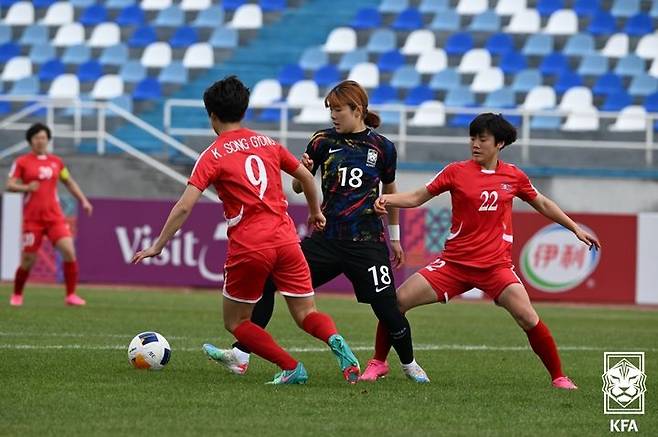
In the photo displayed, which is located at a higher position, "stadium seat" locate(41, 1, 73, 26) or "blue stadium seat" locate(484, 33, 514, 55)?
"stadium seat" locate(41, 1, 73, 26)

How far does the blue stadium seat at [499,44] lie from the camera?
26.5 meters

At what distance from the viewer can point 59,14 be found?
94.2 ft

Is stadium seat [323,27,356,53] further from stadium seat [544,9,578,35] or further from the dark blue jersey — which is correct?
the dark blue jersey

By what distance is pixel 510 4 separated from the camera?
89.4ft

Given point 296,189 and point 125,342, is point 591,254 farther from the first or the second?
point 296,189

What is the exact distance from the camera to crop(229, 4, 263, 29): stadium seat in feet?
91.1

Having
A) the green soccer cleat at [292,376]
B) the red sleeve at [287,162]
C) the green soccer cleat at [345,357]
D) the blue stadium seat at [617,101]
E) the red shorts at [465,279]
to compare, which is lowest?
the green soccer cleat at [292,376]

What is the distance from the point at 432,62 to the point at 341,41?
→ 1.92 meters

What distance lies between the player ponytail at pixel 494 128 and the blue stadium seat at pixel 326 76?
17108 mm

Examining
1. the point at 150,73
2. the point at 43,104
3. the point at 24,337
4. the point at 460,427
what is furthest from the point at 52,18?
the point at 460,427

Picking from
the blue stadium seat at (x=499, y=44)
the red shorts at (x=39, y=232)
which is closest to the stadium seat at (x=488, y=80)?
the blue stadium seat at (x=499, y=44)

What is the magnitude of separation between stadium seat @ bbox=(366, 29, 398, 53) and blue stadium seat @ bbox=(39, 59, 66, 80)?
625cm

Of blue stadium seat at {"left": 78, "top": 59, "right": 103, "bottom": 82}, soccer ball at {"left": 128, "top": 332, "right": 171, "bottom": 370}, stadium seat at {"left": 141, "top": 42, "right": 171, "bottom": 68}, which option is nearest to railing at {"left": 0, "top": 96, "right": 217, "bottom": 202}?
blue stadium seat at {"left": 78, "top": 59, "right": 103, "bottom": 82}

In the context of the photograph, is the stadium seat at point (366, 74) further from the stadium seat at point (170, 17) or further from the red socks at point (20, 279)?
the red socks at point (20, 279)
